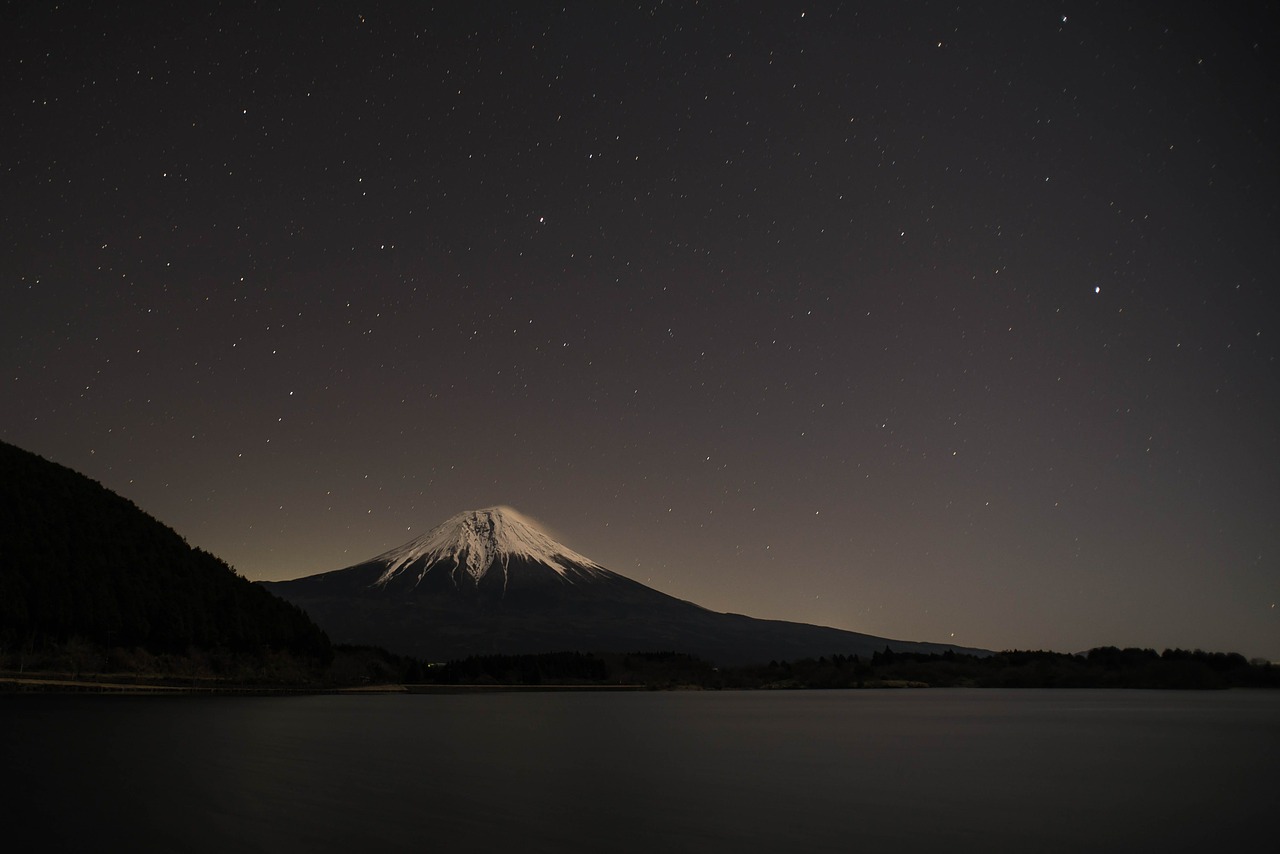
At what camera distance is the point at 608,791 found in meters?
28.0

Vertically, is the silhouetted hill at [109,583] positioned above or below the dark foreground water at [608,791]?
above

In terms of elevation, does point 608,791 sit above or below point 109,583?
below

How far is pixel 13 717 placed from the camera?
51.5 meters

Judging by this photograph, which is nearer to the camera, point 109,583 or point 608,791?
point 608,791

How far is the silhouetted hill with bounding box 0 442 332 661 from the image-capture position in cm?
11150

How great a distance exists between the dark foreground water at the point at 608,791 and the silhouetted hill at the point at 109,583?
66585 millimetres

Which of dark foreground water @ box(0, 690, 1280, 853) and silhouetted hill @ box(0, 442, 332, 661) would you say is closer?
dark foreground water @ box(0, 690, 1280, 853)

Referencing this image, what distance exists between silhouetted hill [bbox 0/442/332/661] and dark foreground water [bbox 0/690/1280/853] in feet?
218

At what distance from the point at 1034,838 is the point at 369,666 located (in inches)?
6912

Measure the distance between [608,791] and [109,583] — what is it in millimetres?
115204

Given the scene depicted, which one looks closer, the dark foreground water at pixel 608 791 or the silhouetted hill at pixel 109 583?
the dark foreground water at pixel 608 791

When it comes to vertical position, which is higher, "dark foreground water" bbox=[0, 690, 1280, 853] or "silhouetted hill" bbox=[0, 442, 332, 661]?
"silhouetted hill" bbox=[0, 442, 332, 661]

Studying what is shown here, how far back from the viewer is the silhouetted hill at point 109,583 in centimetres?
11150

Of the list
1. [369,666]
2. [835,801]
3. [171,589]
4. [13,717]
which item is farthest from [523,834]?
[369,666]
